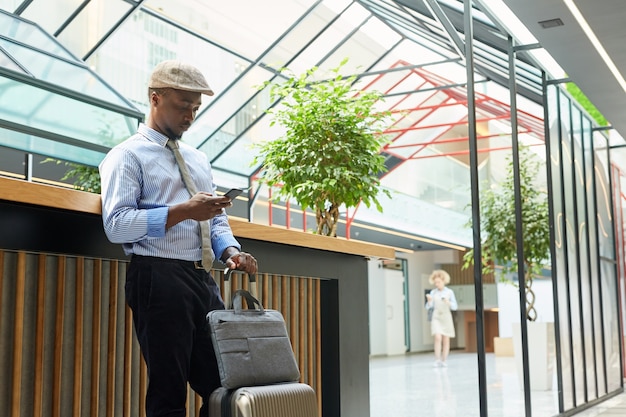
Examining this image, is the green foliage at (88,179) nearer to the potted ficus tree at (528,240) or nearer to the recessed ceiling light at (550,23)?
the recessed ceiling light at (550,23)

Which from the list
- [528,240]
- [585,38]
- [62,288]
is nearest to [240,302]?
[62,288]

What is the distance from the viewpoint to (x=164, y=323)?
2.15 meters

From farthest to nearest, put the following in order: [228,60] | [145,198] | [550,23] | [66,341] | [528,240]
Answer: [228,60]
[528,240]
[550,23]
[66,341]
[145,198]

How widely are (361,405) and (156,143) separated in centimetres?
234

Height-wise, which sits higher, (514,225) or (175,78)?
(514,225)

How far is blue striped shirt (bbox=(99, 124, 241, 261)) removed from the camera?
2.13 metres

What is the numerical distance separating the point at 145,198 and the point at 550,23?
347 centimetres

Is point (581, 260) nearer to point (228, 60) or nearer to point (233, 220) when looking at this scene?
point (228, 60)

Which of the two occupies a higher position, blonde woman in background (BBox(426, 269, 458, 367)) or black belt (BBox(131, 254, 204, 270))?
black belt (BBox(131, 254, 204, 270))

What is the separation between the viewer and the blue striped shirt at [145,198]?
2127mm

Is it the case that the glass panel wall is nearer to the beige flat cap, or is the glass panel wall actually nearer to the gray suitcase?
the gray suitcase

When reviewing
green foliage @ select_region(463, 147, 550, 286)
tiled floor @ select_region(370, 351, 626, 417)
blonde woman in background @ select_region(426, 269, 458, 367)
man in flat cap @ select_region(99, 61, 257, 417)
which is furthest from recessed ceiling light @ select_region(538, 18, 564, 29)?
blonde woman in background @ select_region(426, 269, 458, 367)

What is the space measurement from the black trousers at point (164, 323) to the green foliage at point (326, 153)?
261cm

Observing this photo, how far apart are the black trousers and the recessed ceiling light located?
3424 millimetres
